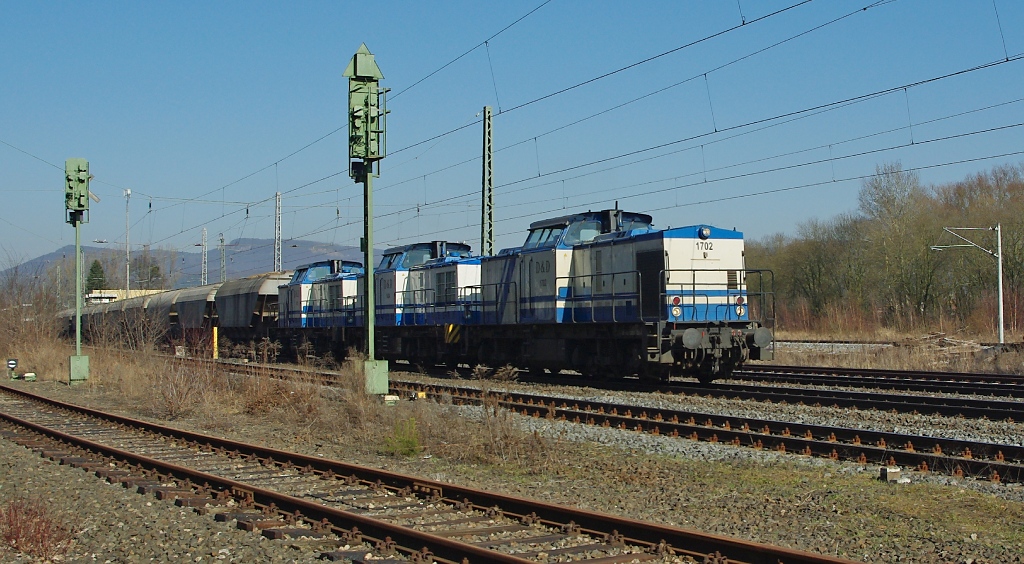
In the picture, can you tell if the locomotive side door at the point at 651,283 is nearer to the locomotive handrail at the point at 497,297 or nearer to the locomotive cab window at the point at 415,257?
the locomotive handrail at the point at 497,297

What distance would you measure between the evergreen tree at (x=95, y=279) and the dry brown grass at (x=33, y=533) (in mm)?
85571

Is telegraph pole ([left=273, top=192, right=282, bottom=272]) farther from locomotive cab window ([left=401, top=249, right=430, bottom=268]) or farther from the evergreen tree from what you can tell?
the evergreen tree

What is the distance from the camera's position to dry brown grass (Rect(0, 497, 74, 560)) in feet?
21.6

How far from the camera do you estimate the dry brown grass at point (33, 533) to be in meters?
6.59

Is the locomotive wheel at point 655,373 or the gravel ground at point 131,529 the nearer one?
the gravel ground at point 131,529

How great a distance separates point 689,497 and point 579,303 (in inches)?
490

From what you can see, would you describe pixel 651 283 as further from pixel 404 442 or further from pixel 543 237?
pixel 404 442

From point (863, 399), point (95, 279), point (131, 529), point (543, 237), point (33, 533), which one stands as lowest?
point (131, 529)

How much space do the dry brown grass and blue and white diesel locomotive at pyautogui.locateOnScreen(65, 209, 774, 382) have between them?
12.4m

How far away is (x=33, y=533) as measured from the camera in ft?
22.1

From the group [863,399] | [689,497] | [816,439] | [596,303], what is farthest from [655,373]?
[689,497]

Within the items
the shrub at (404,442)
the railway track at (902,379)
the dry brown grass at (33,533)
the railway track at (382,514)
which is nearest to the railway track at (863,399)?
the railway track at (902,379)

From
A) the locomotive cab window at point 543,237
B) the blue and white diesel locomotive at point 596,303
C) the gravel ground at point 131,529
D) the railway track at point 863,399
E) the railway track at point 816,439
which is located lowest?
the gravel ground at point 131,529

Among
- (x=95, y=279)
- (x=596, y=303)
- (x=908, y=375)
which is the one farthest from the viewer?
(x=95, y=279)
